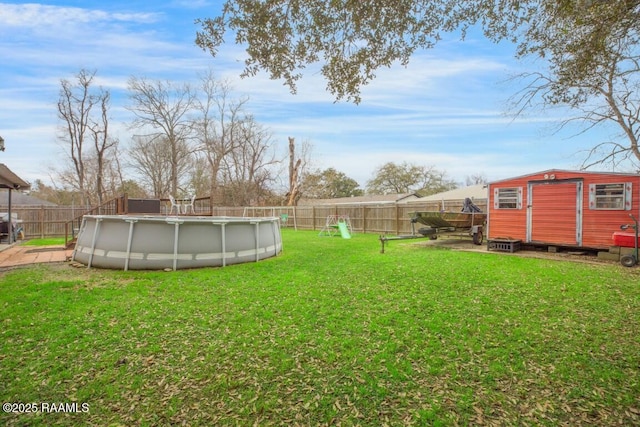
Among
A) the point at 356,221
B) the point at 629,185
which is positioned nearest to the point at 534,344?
the point at 629,185

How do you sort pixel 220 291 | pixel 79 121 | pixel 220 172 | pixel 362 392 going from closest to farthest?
pixel 362 392 → pixel 220 291 → pixel 79 121 → pixel 220 172

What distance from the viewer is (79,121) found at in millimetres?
23594

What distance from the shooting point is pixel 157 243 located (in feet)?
22.6

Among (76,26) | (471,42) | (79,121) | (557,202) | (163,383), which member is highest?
(79,121)

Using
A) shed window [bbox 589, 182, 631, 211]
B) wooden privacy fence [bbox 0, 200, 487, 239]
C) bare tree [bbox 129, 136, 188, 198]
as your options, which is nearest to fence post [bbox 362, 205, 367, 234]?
wooden privacy fence [bbox 0, 200, 487, 239]

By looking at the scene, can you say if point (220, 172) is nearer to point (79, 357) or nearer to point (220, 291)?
point (220, 291)

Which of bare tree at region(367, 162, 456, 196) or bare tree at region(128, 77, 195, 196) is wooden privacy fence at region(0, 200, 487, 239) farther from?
bare tree at region(367, 162, 456, 196)

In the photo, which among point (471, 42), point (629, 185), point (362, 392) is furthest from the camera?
point (629, 185)

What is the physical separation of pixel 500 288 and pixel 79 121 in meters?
29.1

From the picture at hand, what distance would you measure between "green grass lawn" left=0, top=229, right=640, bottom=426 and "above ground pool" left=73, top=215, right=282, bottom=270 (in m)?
1.02

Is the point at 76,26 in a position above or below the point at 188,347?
above

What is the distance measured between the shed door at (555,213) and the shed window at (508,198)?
32 centimetres

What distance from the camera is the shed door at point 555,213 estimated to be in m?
8.92

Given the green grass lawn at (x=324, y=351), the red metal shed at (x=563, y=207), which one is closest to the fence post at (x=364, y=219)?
the red metal shed at (x=563, y=207)
